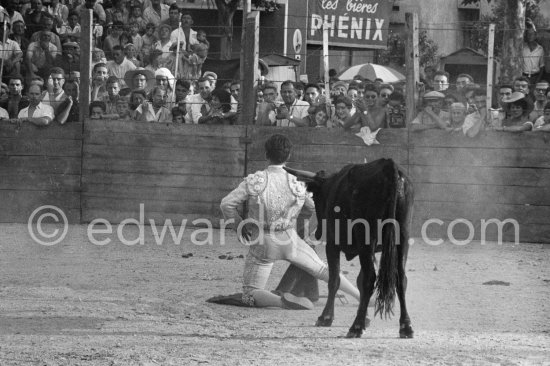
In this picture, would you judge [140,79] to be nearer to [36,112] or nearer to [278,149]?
[36,112]

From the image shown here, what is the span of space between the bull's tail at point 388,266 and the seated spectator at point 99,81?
841 cm

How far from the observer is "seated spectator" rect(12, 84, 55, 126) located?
15.4m

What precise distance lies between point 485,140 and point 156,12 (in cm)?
799

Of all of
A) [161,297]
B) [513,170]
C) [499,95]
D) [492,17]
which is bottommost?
[161,297]

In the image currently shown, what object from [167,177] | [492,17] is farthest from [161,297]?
[492,17]

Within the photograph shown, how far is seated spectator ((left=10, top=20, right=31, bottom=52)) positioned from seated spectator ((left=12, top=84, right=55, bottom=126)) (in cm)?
241

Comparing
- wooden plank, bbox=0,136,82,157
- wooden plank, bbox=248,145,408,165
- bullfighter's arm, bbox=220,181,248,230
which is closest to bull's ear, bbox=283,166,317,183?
bullfighter's arm, bbox=220,181,248,230

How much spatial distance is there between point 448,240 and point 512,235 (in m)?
0.81

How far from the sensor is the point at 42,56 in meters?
17.2

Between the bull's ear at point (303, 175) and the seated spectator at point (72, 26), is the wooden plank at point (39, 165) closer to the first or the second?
the seated spectator at point (72, 26)

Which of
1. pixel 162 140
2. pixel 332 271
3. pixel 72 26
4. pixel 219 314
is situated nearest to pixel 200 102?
pixel 162 140

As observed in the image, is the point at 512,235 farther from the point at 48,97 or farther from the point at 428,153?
the point at 48,97

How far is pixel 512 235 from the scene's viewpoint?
47.5ft

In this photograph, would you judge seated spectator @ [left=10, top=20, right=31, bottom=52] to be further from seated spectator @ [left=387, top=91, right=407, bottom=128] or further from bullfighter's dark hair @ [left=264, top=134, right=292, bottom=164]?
bullfighter's dark hair @ [left=264, top=134, right=292, bottom=164]
